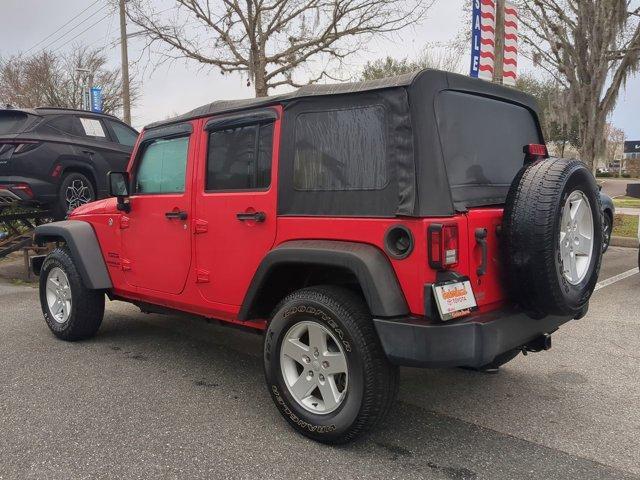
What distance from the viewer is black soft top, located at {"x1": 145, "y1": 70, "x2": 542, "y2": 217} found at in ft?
9.04

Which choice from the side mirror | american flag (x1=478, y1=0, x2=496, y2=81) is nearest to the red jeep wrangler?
the side mirror

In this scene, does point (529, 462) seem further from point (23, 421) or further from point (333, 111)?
point (23, 421)

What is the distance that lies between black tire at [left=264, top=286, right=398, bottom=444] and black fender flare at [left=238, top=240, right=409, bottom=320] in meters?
0.16

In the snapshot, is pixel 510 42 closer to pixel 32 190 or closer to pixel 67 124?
pixel 67 124

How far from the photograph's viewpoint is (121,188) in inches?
176

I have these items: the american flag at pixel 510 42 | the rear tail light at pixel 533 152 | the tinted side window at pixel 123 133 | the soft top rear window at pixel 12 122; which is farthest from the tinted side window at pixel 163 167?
the american flag at pixel 510 42

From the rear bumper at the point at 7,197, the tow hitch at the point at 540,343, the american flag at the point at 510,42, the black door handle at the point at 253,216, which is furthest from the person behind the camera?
the american flag at the point at 510,42

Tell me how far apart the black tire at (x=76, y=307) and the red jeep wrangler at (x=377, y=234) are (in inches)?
54.2

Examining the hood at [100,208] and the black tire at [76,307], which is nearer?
the hood at [100,208]

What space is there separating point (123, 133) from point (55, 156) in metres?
1.57

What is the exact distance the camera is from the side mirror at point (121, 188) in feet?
14.6

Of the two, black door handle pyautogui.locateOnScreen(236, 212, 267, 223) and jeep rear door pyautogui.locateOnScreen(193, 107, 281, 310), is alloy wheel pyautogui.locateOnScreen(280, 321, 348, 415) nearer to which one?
jeep rear door pyautogui.locateOnScreen(193, 107, 281, 310)

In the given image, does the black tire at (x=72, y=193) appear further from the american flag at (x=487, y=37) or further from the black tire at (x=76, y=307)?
the american flag at (x=487, y=37)

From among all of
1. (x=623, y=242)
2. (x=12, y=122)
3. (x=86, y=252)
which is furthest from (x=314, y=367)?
(x=623, y=242)
